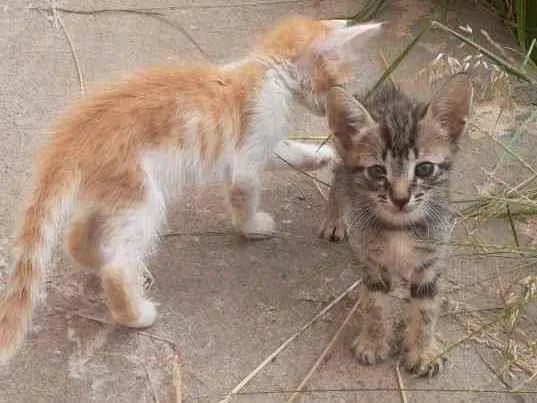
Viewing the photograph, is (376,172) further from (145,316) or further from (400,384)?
(145,316)

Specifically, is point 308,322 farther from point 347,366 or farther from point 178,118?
point 178,118

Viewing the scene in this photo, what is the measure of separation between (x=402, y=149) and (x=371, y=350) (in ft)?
1.79

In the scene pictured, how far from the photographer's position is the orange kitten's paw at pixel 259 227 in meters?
2.93

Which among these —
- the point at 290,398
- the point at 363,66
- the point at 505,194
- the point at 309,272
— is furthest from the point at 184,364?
the point at 363,66

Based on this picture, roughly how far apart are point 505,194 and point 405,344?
595mm

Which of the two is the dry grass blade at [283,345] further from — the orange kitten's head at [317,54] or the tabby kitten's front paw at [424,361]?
the orange kitten's head at [317,54]

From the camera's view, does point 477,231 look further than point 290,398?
Yes

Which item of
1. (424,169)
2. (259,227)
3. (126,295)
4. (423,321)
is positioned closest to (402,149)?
(424,169)

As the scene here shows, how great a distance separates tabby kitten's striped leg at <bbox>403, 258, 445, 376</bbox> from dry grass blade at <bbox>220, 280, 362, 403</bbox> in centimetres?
26

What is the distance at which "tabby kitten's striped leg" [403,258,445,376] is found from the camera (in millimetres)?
2562

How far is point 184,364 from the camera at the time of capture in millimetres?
2617

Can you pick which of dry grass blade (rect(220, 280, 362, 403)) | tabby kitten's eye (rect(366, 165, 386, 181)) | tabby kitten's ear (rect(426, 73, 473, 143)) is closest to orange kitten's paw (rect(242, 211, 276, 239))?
dry grass blade (rect(220, 280, 362, 403))

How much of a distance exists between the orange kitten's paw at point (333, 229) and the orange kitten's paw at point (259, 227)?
0.51 ft

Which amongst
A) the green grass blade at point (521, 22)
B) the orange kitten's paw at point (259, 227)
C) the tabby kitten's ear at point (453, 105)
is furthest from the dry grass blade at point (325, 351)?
the green grass blade at point (521, 22)
